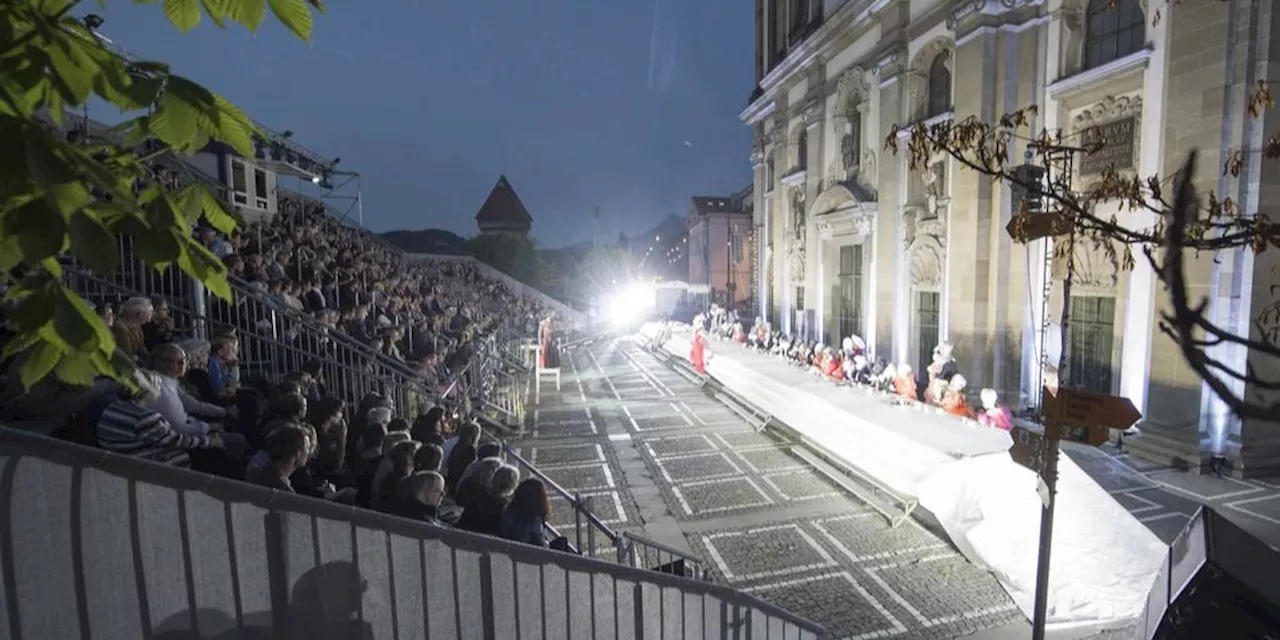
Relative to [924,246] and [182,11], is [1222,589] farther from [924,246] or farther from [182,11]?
[924,246]

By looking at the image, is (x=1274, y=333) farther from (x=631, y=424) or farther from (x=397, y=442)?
(x=397, y=442)

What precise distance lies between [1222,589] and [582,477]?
8.78m

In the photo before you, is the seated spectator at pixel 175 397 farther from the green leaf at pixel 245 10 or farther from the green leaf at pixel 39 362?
the green leaf at pixel 245 10

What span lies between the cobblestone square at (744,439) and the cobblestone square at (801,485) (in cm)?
183

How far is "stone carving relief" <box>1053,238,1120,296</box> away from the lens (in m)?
11.2

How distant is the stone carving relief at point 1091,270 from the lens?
1123cm

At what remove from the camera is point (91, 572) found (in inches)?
78.0

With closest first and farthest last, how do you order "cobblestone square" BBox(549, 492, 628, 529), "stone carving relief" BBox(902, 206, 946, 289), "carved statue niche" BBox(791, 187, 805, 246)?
"cobblestone square" BBox(549, 492, 628, 529) → "stone carving relief" BBox(902, 206, 946, 289) → "carved statue niche" BBox(791, 187, 805, 246)

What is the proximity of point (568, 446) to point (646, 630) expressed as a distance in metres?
8.87

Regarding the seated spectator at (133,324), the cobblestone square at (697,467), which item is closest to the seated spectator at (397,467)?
the seated spectator at (133,324)

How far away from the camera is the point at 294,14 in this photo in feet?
5.32

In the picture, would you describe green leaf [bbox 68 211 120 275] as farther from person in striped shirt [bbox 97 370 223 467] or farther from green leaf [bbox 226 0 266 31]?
person in striped shirt [bbox 97 370 223 467]

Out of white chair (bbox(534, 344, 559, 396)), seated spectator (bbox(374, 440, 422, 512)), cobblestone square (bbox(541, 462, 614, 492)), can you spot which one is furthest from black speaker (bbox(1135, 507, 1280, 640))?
white chair (bbox(534, 344, 559, 396))

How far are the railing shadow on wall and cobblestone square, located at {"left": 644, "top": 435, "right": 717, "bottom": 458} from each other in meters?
9.03
